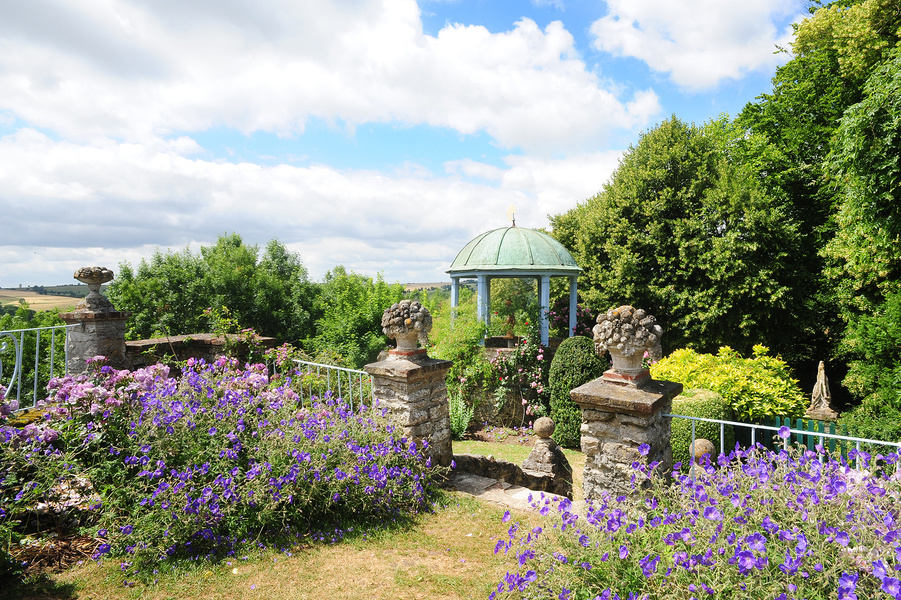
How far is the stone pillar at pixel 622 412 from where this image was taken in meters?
3.48

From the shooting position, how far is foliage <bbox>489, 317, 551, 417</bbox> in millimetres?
10062

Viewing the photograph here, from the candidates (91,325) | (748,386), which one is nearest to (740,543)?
(748,386)

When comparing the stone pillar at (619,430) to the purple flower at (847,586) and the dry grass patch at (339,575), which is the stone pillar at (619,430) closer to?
the dry grass patch at (339,575)

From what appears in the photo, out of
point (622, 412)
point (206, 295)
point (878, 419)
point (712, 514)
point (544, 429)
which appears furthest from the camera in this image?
point (206, 295)

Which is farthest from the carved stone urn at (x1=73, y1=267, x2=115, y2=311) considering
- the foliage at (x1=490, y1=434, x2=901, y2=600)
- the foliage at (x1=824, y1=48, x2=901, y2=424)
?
the foliage at (x1=824, y1=48, x2=901, y2=424)

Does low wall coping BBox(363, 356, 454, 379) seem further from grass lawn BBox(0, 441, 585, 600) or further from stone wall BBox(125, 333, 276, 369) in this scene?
stone wall BBox(125, 333, 276, 369)

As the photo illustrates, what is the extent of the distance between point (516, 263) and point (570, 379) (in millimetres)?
3174

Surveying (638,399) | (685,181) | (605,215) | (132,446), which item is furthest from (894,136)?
(132,446)

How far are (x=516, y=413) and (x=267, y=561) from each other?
7461 mm

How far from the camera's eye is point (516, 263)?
1059 centimetres

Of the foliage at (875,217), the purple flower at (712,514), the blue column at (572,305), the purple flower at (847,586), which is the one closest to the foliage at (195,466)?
the purple flower at (712,514)

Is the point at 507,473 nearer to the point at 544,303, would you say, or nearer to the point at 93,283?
the point at 93,283

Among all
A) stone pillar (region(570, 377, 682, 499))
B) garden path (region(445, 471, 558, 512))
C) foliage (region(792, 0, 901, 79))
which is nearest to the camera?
stone pillar (region(570, 377, 682, 499))

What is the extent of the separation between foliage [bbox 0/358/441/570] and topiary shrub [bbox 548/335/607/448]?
4544mm
